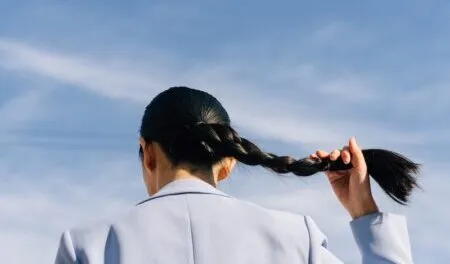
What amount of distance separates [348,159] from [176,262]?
3.44 feet

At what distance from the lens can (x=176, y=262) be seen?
395 cm

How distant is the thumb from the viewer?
457 cm

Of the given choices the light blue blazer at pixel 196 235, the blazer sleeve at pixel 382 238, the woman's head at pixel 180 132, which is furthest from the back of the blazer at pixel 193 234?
the blazer sleeve at pixel 382 238

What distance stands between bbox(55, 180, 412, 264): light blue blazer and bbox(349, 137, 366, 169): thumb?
1.66 feet

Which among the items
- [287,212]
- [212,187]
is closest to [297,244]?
[287,212]

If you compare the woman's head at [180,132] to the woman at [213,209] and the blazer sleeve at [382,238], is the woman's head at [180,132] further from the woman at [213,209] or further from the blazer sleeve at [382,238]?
the blazer sleeve at [382,238]

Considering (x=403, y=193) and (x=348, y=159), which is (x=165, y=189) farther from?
(x=403, y=193)

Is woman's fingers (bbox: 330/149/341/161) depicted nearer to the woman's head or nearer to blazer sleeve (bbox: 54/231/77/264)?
the woman's head

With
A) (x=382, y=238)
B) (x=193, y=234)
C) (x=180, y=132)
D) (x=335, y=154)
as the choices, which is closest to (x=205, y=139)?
(x=180, y=132)

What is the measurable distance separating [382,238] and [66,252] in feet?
4.61

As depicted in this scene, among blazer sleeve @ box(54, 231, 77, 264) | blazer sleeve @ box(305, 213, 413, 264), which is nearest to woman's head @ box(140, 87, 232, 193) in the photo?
blazer sleeve @ box(54, 231, 77, 264)

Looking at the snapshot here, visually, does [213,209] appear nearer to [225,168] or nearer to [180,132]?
[225,168]

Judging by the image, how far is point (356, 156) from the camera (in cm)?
456

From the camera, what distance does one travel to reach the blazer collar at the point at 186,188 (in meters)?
4.12
